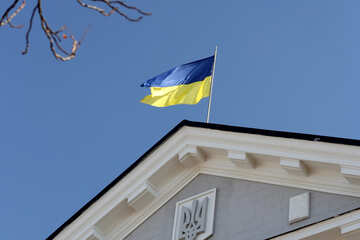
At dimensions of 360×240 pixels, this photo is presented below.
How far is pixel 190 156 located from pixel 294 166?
2.29 metres

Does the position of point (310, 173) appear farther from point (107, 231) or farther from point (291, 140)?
point (107, 231)

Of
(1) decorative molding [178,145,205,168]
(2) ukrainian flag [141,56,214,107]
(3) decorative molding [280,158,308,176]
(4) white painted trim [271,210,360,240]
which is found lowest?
(4) white painted trim [271,210,360,240]

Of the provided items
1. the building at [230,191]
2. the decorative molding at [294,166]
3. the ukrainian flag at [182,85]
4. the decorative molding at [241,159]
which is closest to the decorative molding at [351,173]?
the building at [230,191]

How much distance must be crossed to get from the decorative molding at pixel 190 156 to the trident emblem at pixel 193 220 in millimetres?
773

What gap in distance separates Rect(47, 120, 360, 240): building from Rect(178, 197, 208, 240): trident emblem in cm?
2

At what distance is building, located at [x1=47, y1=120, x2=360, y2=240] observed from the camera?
12617 millimetres

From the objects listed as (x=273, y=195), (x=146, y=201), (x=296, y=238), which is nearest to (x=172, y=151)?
(x=146, y=201)

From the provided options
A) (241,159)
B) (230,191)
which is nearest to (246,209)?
(230,191)

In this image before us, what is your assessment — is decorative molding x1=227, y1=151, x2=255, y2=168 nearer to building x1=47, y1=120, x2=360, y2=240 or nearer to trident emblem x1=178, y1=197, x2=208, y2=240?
building x1=47, y1=120, x2=360, y2=240

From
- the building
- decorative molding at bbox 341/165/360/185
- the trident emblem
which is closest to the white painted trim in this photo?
the building

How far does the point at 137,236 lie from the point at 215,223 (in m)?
1.70

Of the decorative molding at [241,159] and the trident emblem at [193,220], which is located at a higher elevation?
the decorative molding at [241,159]

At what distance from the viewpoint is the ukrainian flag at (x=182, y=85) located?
18.0m

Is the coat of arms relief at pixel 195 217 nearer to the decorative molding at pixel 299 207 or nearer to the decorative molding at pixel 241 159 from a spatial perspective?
the decorative molding at pixel 241 159
